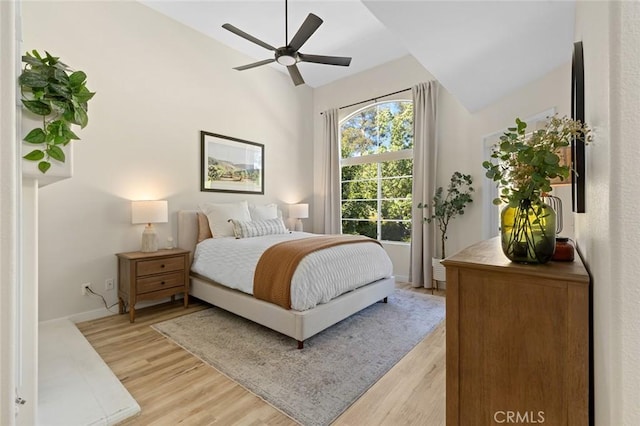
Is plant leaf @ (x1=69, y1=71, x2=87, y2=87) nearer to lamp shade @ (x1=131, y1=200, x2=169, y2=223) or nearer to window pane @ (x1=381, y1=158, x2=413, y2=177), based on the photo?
lamp shade @ (x1=131, y1=200, x2=169, y2=223)

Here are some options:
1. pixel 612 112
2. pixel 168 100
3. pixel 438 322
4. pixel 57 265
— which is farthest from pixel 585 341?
pixel 168 100

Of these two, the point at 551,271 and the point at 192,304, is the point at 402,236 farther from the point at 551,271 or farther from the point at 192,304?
the point at 551,271

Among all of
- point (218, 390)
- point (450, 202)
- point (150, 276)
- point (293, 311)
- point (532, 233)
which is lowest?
point (218, 390)

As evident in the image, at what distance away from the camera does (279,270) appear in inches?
97.0

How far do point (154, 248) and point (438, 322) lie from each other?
124 inches

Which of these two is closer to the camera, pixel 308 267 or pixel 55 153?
pixel 55 153

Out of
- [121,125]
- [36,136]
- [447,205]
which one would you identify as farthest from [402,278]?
[36,136]

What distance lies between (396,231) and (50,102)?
14.2ft

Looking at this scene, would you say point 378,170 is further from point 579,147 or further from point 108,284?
point 108,284

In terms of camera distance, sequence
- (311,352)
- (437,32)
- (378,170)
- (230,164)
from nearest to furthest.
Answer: (437,32) < (311,352) < (230,164) < (378,170)

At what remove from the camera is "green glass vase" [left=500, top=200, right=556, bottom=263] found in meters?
1.06

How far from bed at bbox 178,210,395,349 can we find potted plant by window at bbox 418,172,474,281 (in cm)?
90

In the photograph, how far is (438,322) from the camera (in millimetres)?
2875

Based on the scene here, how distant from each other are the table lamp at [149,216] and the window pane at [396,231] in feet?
10.7
